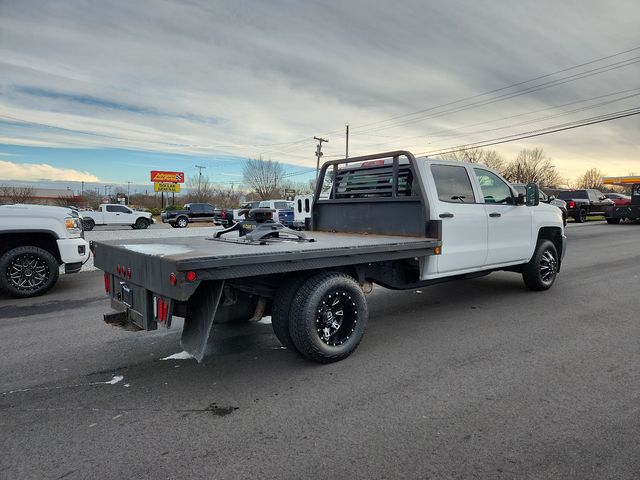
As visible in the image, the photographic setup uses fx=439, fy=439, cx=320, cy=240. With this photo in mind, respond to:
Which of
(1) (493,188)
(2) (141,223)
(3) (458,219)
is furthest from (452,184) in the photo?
(2) (141,223)

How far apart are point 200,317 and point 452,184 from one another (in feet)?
11.7

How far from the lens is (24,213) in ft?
22.8

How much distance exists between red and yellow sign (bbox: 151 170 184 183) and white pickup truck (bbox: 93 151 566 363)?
219 feet

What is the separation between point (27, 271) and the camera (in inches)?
270

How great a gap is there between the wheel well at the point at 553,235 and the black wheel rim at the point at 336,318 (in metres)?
4.23

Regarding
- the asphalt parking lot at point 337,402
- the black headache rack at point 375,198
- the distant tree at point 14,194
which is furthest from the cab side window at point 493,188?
the distant tree at point 14,194

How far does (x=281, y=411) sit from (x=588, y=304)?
511 centimetres

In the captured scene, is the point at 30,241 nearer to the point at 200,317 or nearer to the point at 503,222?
the point at 200,317

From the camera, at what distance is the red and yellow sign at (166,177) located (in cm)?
6817

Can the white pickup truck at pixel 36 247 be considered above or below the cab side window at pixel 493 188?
below

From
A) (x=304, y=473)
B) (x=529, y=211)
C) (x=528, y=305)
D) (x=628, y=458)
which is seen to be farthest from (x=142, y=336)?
(x=529, y=211)

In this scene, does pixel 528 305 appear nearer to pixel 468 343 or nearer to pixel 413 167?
pixel 468 343

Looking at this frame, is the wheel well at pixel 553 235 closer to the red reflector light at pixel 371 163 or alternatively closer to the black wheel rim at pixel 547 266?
the black wheel rim at pixel 547 266

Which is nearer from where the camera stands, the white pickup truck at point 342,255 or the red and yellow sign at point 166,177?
the white pickup truck at point 342,255
